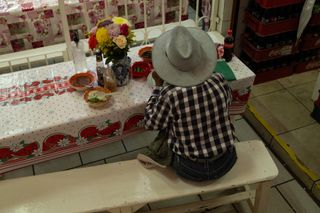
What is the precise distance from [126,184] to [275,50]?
1710 millimetres

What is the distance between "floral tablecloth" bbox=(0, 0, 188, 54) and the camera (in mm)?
2693

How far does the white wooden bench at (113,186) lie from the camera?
5.30ft

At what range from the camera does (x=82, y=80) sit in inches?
75.5

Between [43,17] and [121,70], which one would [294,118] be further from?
[43,17]

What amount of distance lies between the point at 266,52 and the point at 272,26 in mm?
226

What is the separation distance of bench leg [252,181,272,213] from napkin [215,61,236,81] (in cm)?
Answer: 59

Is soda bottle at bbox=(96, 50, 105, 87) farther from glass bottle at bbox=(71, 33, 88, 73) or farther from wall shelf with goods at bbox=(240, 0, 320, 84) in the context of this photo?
wall shelf with goods at bbox=(240, 0, 320, 84)

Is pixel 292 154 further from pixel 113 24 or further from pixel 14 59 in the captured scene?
pixel 14 59

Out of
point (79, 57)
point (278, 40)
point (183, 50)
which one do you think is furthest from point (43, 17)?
point (278, 40)

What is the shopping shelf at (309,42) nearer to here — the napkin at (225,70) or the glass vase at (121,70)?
the napkin at (225,70)

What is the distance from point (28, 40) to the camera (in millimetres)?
2812

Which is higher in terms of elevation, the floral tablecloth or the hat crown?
the hat crown

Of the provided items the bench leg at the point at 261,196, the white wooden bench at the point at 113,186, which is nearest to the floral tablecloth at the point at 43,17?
the white wooden bench at the point at 113,186

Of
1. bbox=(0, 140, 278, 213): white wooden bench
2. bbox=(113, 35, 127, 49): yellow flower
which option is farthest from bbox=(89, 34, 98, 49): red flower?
bbox=(0, 140, 278, 213): white wooden bench
